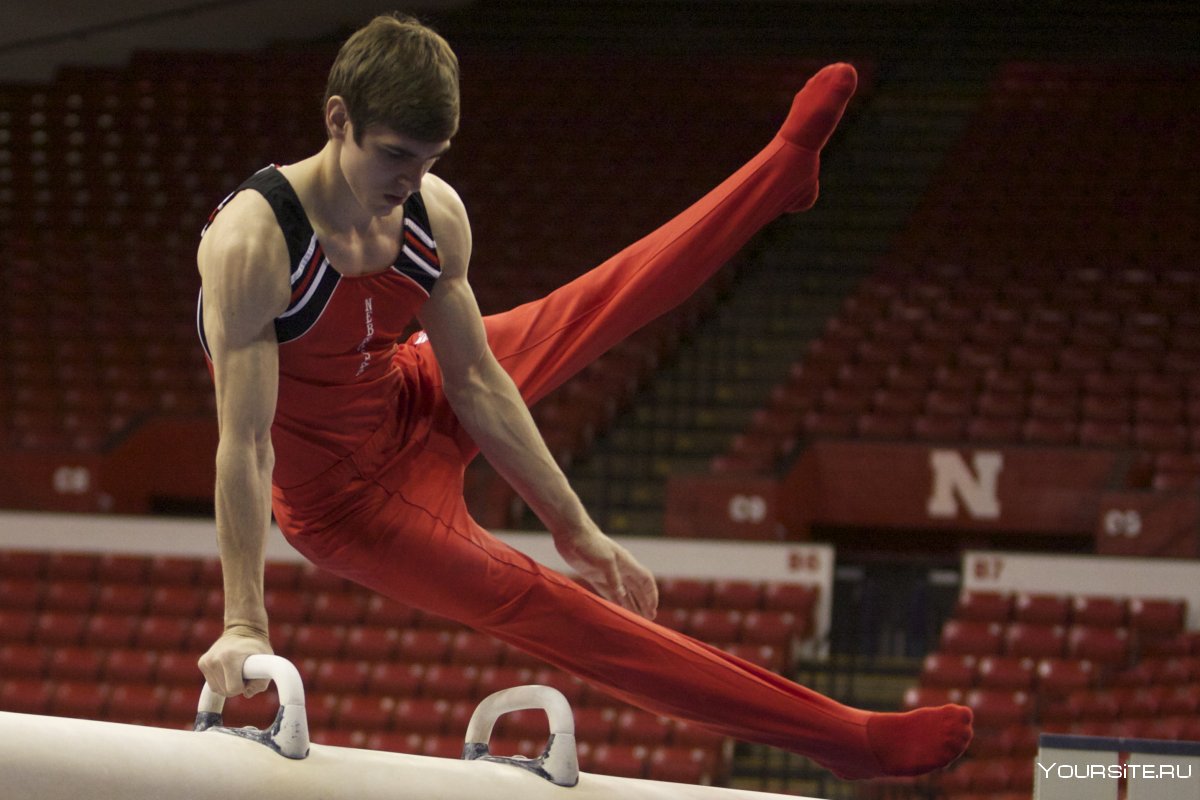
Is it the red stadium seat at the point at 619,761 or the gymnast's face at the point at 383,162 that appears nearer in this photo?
the gymnast's face at the point at 383,162

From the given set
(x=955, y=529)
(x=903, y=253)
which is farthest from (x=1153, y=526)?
(x=903, y=253)

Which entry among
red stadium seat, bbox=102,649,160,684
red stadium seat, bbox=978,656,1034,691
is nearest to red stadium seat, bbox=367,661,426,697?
red stadium seat, bbox=102,649,160,684

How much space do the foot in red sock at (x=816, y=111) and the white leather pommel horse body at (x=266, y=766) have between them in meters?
1.13

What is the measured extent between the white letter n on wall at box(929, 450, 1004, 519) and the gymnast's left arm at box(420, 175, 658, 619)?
5.47 m

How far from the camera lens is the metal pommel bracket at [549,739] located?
6.89ft

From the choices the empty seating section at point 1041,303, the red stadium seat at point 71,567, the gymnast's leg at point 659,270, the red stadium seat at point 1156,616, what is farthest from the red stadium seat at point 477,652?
the gymnast's leg at point 659,270

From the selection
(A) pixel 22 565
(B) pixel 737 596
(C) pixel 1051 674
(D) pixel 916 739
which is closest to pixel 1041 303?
(B) pixel 737 596

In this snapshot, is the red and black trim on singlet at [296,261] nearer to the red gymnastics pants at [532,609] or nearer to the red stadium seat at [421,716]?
the red gymnastics pants at [532,609]

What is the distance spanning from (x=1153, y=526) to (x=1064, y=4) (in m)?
7.09

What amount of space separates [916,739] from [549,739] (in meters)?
0.65

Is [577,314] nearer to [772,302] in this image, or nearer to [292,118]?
[772,302]

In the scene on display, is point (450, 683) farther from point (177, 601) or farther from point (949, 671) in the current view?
point (949, 671)

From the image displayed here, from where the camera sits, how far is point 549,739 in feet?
6.86

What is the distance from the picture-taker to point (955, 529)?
8.03 m
